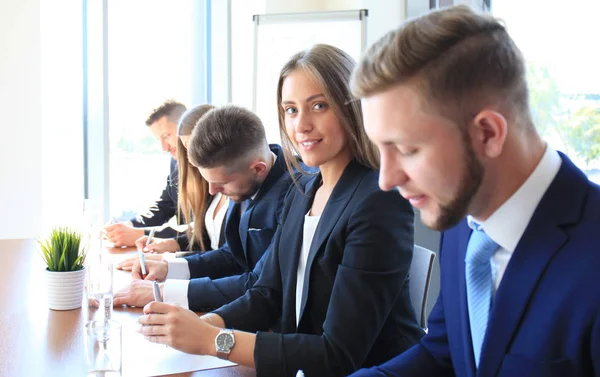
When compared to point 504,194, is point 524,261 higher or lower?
lower

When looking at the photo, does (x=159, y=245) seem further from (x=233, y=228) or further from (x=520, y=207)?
(x=520, y=207)

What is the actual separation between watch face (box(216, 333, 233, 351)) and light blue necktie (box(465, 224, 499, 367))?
1.77ft

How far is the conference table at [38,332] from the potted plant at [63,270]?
0.03 m

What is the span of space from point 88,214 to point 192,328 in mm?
1565

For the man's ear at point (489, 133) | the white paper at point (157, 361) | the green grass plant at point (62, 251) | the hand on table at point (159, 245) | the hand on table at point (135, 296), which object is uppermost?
the man's ear at point (489, 133)

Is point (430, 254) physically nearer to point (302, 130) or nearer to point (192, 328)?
point (302, 130)

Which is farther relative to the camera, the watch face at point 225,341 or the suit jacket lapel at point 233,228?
the suit jacket lapel at point 233,228

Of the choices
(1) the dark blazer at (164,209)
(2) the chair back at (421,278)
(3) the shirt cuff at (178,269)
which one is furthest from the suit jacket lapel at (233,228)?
(1) the dark blazer at (164,209)

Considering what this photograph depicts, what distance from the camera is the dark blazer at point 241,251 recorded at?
177 cm

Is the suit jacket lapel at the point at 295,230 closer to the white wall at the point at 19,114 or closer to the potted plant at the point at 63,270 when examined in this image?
the potted plant at the point at 63,270

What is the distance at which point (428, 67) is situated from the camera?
907 mm

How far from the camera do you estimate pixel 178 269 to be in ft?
7.06

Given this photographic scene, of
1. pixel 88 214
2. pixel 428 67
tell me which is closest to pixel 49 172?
pixel 88 214

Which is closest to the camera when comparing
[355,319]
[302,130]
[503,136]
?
[503,136]
